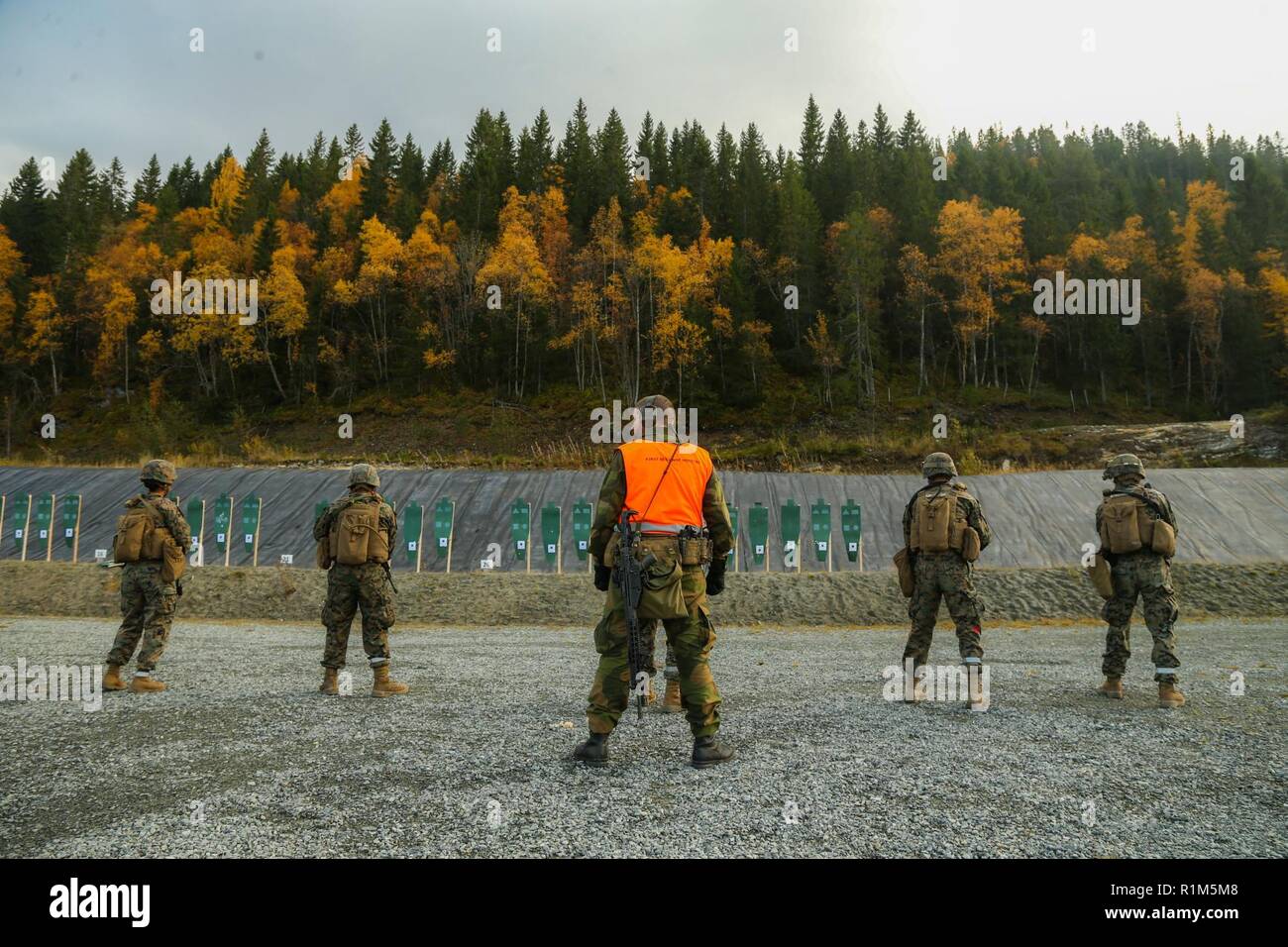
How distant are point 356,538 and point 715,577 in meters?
4.13

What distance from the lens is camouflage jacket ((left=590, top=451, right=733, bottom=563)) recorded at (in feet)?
18.8

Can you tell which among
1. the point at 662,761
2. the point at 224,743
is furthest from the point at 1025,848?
the point at 224,743

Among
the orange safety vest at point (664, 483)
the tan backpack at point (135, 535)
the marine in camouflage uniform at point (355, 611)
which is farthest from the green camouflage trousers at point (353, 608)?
the orange safety vest at point (664, 483)

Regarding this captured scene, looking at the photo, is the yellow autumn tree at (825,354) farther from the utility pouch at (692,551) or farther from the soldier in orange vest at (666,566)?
the utility pouch at (692,551)

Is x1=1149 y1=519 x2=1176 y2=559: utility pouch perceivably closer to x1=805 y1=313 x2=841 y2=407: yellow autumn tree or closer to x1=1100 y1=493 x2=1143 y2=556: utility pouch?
x1=1100 y1=493 x2=1143 y2=556: utility pouch

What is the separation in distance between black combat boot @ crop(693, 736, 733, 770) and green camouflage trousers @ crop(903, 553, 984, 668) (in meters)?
3.28

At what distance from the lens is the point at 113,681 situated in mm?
8477

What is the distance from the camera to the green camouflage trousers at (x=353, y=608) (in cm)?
815

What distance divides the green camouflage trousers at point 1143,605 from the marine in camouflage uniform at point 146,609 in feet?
32.4

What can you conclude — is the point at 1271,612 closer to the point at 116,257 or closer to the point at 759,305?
the point at 759,305

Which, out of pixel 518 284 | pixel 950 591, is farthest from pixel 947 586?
pixel 518 284
